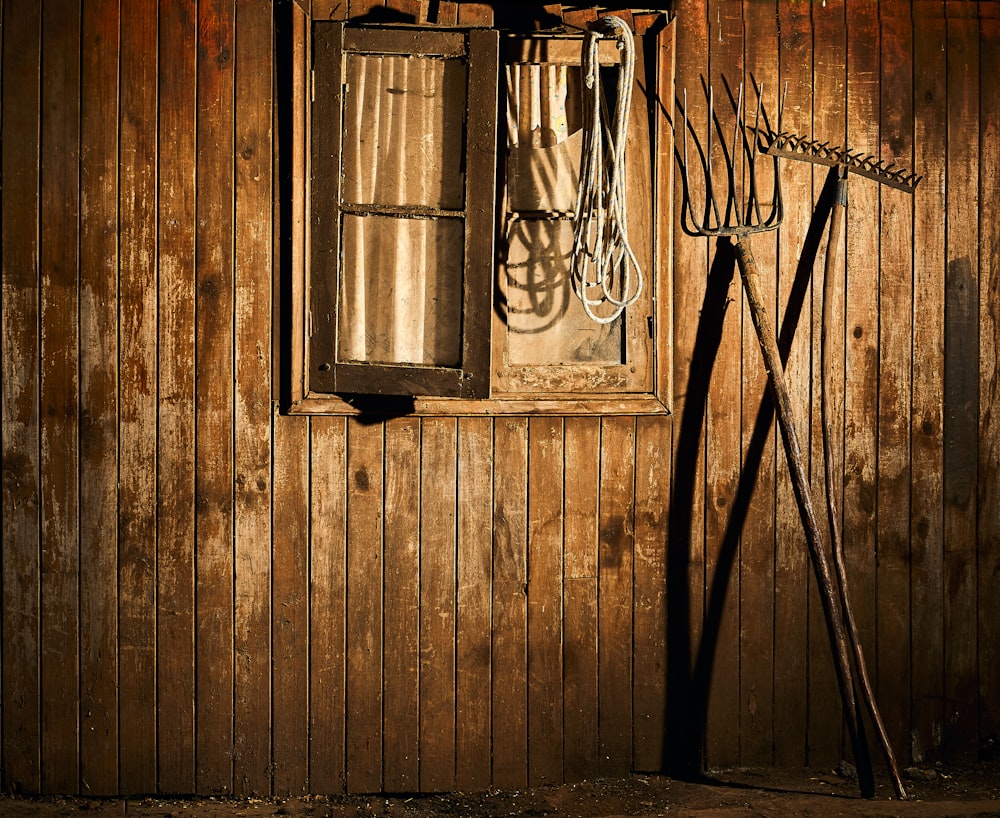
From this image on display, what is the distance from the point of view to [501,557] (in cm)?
275

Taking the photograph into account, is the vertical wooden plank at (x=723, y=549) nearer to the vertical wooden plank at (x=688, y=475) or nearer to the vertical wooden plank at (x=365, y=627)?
the vertical wooden plank at (x=688, y=475)

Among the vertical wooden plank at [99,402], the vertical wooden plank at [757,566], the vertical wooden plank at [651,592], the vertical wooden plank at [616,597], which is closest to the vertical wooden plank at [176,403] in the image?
the vertical wooden plank at [99,402]

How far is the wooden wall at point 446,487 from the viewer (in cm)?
262

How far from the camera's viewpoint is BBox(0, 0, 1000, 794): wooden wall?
8.59ft

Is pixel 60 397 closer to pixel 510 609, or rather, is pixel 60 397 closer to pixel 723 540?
pixel 510 609

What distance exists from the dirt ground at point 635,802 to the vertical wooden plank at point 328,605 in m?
0.14

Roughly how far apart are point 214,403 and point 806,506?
1852mm

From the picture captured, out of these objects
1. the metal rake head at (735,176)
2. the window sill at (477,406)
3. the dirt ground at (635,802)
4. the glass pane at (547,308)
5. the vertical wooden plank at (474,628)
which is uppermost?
the metal rake head at (735,176)

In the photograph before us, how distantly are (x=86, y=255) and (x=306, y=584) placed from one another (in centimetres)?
122

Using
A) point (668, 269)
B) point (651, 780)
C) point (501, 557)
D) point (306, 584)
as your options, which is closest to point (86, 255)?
point (306, 584)

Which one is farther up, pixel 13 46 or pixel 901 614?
pixel 13 46

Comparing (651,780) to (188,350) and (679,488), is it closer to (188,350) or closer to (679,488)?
(679,488)

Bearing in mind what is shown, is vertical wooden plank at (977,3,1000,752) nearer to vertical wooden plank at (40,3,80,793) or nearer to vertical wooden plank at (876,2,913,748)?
vertical wooden plank at (876,2,913,748)

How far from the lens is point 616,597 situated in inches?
110
